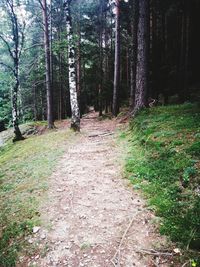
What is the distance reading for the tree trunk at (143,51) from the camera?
1292cm

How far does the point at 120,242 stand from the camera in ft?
14.7

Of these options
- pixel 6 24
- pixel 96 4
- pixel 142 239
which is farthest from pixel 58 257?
pixel 96 4

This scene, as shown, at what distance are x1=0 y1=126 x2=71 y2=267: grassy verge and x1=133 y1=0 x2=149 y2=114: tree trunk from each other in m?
4.71

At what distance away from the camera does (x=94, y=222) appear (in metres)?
5.14

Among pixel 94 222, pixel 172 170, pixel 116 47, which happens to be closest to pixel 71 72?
pixel 116 47

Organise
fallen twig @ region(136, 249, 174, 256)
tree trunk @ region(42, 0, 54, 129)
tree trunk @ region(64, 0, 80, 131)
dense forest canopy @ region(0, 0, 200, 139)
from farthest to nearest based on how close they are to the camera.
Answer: tree trunk @ region(42, 0, 54, 129), dense forest canopy @ region(0, 0, 200, 139), tree trunk @ region(64, 0, 80, 131), fallen twig @ region(136, 249, 174, 256)

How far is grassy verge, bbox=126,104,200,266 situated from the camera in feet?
15.0

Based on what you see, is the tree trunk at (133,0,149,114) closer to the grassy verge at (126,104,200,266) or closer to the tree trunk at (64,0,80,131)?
the grassy verge at (126,104,200,266)

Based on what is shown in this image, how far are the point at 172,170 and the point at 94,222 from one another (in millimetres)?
2354

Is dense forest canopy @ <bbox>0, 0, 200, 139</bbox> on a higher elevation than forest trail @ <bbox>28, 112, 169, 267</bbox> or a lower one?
higher

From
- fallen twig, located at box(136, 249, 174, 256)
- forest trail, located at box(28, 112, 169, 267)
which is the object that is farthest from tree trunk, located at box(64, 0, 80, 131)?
fallen twig, located at box(136, 249, 174, 256)

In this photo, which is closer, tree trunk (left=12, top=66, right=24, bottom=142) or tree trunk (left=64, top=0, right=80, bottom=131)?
tree trunk (left=64, top=0, right=80, bottom=131)

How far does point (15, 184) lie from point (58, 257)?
13.1 ft

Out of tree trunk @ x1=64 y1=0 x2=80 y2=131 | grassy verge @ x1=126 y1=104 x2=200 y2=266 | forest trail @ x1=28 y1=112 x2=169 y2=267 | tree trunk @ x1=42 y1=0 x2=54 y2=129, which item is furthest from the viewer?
tree trunk @ x1=42 y1=0 x2=54 y2=129
